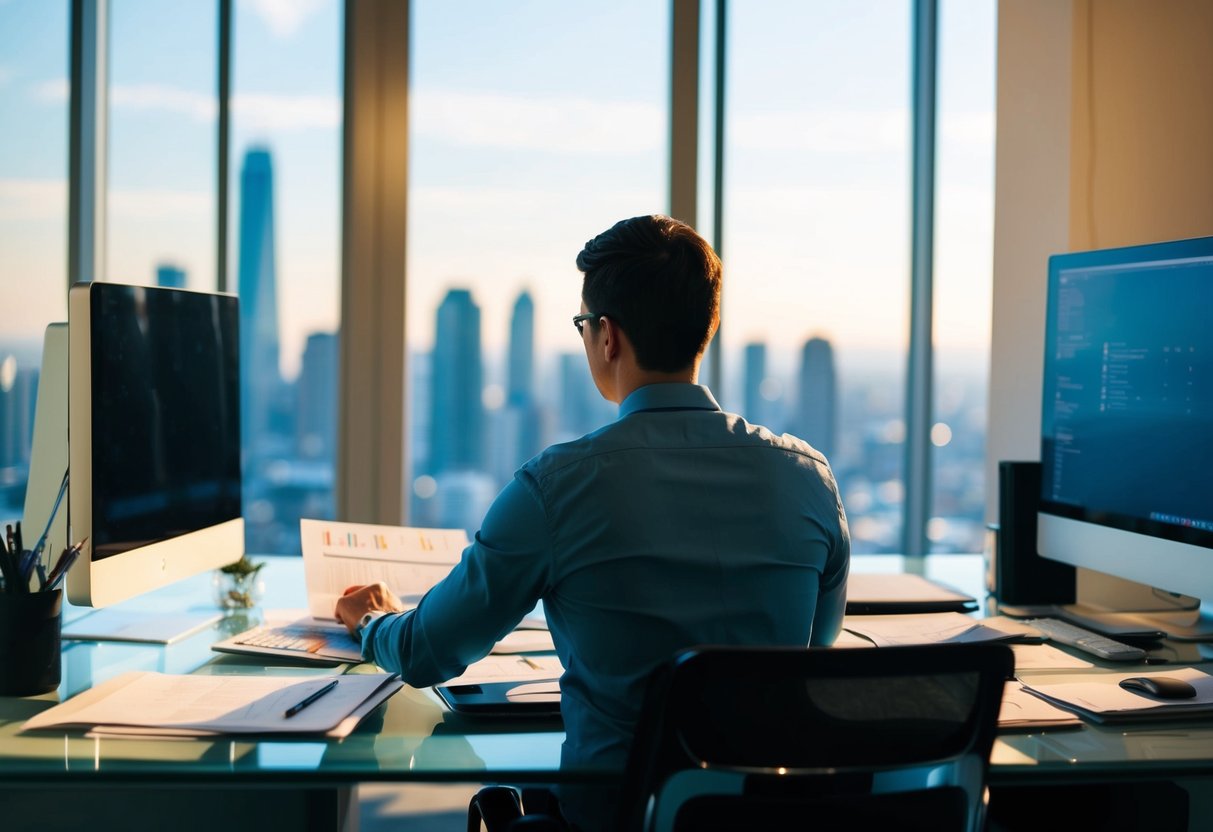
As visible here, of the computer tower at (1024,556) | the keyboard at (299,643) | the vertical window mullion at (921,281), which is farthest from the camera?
the vertical window mullion at (921,281)

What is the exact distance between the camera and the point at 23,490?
6.28ft

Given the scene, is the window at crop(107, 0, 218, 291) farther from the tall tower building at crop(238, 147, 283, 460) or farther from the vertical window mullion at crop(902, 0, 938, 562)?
the vertical window mullion at crop(902, 0, 938, 562)

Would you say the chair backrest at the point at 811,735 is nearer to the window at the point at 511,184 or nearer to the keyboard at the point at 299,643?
the keyboard at the point at 299,643

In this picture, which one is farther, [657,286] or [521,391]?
[521,391]

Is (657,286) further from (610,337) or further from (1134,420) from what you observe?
(1134,420)

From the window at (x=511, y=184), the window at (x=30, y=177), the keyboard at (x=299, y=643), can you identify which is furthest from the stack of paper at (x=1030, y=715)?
the window at (x=30, y=177)

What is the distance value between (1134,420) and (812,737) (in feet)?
3.55

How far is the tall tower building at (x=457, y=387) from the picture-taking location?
310 cm

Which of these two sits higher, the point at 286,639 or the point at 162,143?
the point at 162,143

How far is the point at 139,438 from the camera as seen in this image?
164 centimetres

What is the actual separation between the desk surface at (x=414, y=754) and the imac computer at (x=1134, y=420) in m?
0.45

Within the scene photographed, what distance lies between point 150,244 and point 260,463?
0.69 meters

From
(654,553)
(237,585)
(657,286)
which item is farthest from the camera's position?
(237,585)

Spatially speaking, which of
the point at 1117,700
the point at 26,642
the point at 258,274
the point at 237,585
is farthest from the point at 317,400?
the point at 1117,700
